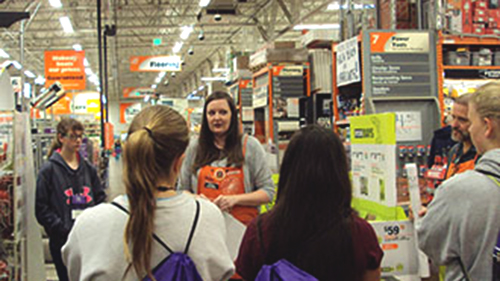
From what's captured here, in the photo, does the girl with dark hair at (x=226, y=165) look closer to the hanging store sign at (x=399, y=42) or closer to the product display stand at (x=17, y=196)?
the product display stand at (x=17, y=196)

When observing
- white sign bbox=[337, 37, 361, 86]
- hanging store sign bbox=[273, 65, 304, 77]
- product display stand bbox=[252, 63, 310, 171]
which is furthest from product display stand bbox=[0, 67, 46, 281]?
hanging store sign bbox=[273, 65, 304, 77]

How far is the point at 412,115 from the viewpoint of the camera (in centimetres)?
433

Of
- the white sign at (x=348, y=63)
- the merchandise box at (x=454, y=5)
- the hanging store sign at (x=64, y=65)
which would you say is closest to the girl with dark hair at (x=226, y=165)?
the white sign at (x=348, y=63)

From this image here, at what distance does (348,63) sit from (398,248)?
225cm

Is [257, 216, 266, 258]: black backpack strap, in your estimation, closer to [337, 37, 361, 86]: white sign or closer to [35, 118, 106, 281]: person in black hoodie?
Answer: [35, 118, 106, 281]: person in black hoodie

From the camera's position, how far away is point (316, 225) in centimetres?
163

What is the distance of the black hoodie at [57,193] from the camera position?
3629 millimetres

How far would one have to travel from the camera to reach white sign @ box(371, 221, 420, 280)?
266 centimetres

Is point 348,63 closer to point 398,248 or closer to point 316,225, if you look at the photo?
point 398,248

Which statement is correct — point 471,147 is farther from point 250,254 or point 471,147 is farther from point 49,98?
point 49,98

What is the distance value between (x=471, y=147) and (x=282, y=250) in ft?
7.13

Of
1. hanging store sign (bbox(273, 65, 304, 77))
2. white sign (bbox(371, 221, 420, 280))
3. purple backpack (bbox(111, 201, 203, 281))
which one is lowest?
white sign (bbox(371, 221, 420, 280))

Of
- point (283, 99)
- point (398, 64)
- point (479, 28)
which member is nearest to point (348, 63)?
point (398, 64)

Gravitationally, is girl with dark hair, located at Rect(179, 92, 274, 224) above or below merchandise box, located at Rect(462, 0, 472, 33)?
below
